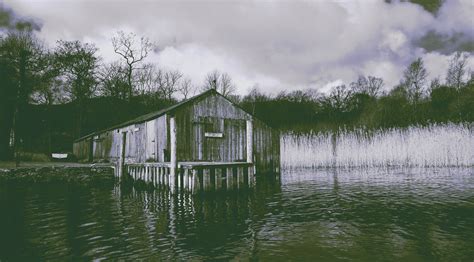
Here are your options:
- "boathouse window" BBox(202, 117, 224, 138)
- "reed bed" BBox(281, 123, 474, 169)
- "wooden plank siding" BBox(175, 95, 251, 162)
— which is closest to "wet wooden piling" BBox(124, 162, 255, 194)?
"wooden plank siding" BBox(175, 95, 251, 162)

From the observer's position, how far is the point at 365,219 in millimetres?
8977

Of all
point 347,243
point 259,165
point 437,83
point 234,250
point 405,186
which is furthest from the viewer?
point 437,83

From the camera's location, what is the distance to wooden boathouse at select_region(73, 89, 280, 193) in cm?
1320

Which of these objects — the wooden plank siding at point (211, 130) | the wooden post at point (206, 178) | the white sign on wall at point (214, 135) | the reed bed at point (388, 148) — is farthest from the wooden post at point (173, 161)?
the reed bed at point (388, 148)

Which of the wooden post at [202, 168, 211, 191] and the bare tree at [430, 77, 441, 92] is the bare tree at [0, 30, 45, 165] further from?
the bare tree at [430, 77, 441, 92]

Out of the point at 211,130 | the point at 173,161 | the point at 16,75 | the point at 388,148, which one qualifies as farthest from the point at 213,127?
the point at 16,75

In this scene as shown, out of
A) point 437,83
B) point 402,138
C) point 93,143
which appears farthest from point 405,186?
point 437,83

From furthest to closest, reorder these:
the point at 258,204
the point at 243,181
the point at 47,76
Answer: the point at 47,76 → the point at 243,181 → the point at 258,204

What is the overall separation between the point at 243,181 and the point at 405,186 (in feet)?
23.9

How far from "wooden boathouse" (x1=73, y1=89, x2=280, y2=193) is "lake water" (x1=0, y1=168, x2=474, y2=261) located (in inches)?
34.9

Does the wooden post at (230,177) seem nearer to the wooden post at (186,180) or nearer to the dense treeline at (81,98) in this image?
the wooden post at (186,180)

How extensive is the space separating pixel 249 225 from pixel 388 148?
18503 millimetres

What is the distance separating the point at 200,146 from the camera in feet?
65.3

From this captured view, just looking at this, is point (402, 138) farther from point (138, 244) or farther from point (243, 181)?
point (138, 244)
